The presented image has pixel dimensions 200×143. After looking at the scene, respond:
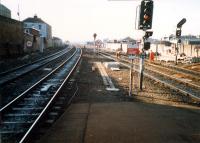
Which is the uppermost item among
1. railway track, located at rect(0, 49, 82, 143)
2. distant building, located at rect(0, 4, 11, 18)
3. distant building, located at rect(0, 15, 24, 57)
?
distant building, located at rect(0, 4, 11, 18)

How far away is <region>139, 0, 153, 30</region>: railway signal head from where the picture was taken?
14250 millimetres

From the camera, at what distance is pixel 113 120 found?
30.5ft

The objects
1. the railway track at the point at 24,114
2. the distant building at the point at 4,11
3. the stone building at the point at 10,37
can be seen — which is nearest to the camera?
the railway track at the point at 24,114

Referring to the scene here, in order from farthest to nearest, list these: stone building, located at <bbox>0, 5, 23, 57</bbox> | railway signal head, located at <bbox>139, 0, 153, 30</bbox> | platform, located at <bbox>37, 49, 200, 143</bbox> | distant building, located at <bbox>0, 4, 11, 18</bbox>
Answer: distant building, located at <bbox>0, 4, 11, 18</bbox> → stone building, located at <bbox>0, 5, 23, 57</bbox> → railway signal head, located at <bbox>139, 0, 153, 30</bbox> → platform, located at <bbox>37, 49, 200, 143</bbox>

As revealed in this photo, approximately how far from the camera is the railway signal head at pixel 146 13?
46.8ft

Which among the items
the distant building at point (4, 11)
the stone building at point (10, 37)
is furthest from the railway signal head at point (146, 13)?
the distant building at point (4, 11)

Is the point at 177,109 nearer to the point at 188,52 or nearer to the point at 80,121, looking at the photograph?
the point at 80,121

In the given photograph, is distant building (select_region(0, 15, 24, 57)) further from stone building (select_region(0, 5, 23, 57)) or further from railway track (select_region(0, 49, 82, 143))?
railway track (select_region(0, 49, 82, 143))

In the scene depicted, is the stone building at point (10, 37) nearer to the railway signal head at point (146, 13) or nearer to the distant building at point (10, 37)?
the distant building at point (10, 37)

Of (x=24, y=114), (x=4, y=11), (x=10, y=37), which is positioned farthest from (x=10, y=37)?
(x=4, y=11)

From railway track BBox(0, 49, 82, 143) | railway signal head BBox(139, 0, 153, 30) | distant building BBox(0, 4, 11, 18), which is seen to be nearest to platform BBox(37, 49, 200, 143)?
railway track BBox(0, 49, 82, 143)

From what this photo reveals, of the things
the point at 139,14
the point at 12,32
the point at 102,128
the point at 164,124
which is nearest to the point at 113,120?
the point at 102,128

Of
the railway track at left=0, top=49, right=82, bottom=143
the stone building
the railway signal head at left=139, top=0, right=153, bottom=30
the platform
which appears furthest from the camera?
the stone building

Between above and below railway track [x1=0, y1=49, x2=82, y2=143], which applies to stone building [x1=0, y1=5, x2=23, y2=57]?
above
